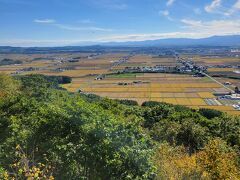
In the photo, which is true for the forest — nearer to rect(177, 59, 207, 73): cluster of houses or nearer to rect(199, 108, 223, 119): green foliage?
rect(199, 108, 223, 119): green foliage

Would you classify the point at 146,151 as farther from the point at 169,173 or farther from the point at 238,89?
the point at 238,89

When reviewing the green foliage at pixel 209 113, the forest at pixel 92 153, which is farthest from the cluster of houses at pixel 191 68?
the forest at pixel 92 153

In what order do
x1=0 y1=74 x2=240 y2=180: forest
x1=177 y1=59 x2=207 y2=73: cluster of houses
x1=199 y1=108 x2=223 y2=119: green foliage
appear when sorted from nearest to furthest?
1. x1=0 y1=74 x2=240 y2=180: forest
2. x1=199 y1=108 x2=223 y2=119: green foliage
3. x1=177 y1=59 x2=207 y2=73: cluster of houses

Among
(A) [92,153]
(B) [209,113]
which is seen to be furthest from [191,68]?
(A) [92,153]

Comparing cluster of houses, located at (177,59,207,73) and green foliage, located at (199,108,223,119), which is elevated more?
green foliage, located at (199,108,223,119)

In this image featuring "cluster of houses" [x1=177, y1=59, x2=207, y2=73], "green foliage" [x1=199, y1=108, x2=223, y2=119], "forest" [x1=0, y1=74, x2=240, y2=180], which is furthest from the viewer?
"cluster of houses" [x1=177, y1=59, x2=207, y2=73]

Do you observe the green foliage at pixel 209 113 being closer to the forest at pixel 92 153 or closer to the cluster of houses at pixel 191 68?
the forest at pixel 92 153

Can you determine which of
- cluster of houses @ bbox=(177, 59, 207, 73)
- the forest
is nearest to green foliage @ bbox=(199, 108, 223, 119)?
the forest

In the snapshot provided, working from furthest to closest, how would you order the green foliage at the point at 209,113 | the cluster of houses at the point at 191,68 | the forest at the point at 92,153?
1. the cluster of houses at the point at 191,68
2. the green foliage at the point at 209,113
3. the forest at the point at 92,153

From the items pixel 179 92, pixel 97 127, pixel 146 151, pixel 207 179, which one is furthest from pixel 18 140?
pixel 179 92

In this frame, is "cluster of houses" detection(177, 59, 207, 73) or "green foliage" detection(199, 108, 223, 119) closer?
"green foliage" detection(199, 108, 223, 119)

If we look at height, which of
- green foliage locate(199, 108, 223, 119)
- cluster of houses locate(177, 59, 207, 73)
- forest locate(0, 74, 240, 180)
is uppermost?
forest locate(0, 74, 240, 180)
